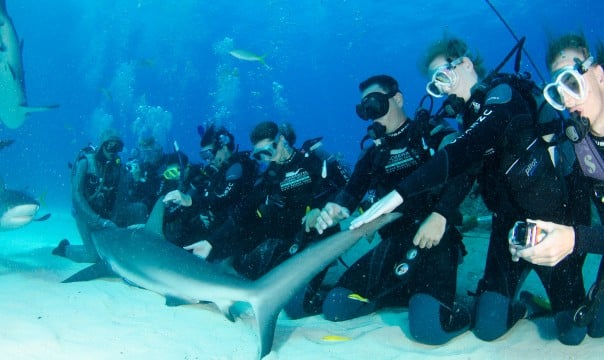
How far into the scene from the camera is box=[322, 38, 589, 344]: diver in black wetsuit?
3.14 metres

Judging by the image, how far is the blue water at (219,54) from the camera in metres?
38.1

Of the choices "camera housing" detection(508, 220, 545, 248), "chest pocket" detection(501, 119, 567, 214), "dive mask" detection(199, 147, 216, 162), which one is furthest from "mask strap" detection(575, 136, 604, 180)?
"dive mask" detection(199, 147, 216, 162)

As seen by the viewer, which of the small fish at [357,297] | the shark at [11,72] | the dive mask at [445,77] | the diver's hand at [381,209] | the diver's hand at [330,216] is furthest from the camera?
the shark at [11,72]

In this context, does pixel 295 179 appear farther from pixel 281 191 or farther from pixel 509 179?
pixel 509 179

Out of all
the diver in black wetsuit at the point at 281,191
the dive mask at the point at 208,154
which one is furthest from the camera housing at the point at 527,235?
the dive mask at the point at 208,154

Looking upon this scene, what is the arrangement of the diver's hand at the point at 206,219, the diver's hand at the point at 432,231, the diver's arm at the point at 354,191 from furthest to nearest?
1. the diver's hand at the point at 206,219
2. the diver's arm at the point at 354,191
3. the diver's hand at the point at 432,231

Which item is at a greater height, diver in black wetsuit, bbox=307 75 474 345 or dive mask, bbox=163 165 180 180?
diver in black wetsuit, bbox=307 75 474 345

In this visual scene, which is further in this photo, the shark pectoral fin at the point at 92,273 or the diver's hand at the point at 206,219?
the diver's hand at the point at 206,219

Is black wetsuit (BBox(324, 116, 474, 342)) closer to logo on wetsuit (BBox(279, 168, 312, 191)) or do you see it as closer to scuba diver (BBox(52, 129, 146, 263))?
logo on wetsuit (BBox(279, 168, 312, 191))

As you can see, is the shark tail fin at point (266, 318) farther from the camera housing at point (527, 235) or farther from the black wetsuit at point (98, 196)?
the black wetsuit at point (98, 196)

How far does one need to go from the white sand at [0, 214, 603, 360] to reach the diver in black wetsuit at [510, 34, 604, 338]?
64 cm

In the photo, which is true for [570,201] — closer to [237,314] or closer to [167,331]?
[237,314]

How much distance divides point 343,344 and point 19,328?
285 cm

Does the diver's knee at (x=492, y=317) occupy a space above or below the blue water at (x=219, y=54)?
above
